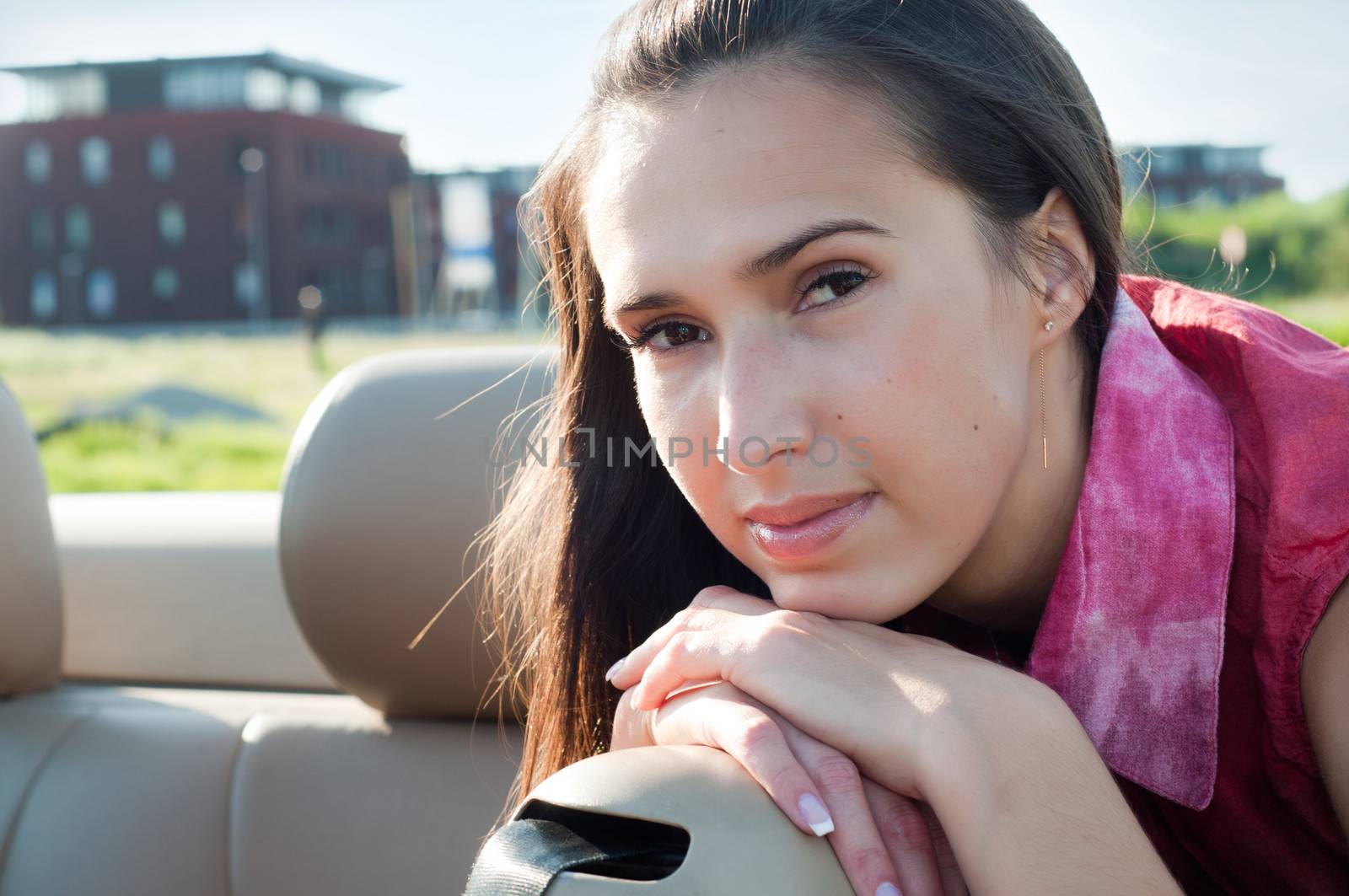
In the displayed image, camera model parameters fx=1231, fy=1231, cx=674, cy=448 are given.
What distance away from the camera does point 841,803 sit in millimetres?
859

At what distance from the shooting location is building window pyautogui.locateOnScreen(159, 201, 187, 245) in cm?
2873

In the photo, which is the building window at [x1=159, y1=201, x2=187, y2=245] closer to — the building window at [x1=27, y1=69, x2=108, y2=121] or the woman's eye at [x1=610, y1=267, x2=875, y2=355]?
the building window at [x1=27, y1=69, x2=108, y2=121]

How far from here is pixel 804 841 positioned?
806 mm

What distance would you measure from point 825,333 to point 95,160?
105 ft

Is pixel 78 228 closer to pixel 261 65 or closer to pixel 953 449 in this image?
pixel 261 65

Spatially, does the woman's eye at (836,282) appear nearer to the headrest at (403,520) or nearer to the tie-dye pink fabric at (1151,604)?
the tie-dye pink fabric at (1151,604)

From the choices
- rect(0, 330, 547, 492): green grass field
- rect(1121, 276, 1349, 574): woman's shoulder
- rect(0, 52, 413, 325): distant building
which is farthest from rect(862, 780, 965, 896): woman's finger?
rect(0, 52, 413, 325): distant building

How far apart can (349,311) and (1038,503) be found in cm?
3094

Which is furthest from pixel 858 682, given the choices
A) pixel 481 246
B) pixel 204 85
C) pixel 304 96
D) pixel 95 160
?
pixel 95 160

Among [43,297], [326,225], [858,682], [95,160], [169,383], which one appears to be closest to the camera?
[858,682]

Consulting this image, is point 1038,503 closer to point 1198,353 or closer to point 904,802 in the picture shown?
point 1198,353

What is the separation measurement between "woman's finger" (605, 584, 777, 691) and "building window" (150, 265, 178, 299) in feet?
100

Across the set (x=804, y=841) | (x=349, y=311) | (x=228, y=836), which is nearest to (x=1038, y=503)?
(x=804, y=841)

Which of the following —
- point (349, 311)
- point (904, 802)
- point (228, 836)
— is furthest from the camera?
point (349, 311)
